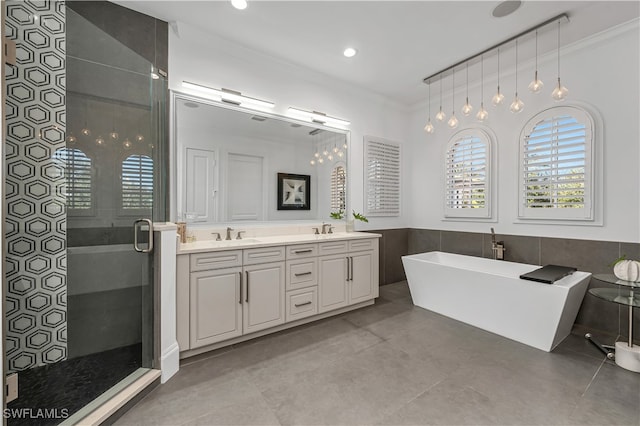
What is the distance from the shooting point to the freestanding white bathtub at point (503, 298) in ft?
7.72

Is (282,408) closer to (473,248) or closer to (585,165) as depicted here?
(473,248)

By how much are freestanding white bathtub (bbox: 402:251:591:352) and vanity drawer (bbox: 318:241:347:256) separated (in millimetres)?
892

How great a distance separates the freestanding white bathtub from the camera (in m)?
2.35

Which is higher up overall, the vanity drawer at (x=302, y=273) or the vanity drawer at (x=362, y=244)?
the vanity drawer at (x=362, y=244)

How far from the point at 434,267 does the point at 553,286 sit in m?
1.08

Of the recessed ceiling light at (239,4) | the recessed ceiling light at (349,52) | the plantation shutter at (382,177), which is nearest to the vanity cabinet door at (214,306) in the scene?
the recessed ceiling light at (239,4)

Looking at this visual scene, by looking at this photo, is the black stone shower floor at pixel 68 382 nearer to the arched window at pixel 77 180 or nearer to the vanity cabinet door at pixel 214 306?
the vanity cabinet door at pixel 214 306

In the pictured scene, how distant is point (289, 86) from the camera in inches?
131

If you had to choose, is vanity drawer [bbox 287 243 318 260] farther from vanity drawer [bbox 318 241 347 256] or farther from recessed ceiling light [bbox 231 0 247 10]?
recessed ceiling light [bbox 231 0 247 10]

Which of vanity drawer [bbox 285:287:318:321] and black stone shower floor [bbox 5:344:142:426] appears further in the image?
vanity drawer [bbox 285:287:318:321]

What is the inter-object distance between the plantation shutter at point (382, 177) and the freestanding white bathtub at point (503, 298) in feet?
3.44

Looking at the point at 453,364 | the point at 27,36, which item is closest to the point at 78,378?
the point at 27,36

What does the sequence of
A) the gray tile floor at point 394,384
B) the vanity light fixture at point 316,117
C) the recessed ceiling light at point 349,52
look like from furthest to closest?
the vanity light fixture at point 316,117 < the recessed ceiling light at point 349,52 < the gray tile floor at point 394,384

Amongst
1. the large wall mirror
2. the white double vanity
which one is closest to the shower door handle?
the white double vanity
